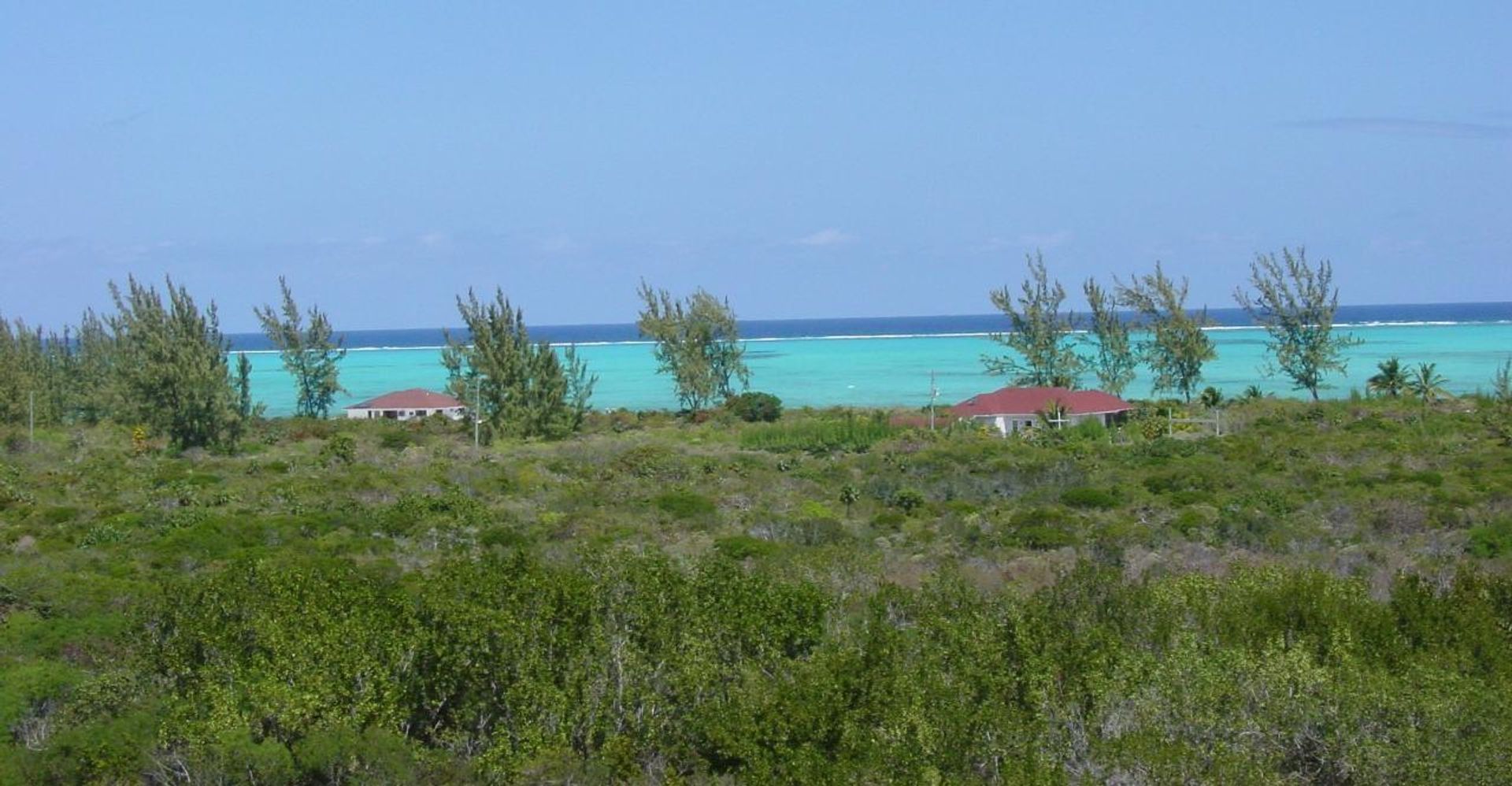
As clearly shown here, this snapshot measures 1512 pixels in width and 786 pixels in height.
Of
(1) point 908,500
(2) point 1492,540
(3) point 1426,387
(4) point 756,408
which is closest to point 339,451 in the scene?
(1) point 908,500

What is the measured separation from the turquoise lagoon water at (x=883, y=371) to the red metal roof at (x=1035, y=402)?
24401 millimetres

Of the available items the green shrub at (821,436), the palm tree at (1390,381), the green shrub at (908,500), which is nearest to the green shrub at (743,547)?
the green shrub at (908,500)

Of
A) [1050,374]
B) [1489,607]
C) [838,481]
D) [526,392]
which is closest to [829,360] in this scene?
[1050,374]

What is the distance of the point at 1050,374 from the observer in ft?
213

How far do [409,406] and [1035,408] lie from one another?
30.8m

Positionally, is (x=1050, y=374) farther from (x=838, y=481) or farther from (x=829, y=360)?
(x=829, y=360)

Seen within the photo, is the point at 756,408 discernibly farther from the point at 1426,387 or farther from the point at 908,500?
the point at 908,500

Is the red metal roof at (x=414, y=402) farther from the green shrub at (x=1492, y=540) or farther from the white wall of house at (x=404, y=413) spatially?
the green shrub at (x=1492, y=540)

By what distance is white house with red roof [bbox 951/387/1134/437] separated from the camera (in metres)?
52.1

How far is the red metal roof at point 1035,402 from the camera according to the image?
174 feet

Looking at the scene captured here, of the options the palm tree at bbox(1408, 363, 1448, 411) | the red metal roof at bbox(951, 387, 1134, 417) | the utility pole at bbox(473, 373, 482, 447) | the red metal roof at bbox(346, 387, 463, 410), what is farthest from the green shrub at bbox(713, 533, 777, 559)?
the red metal roof at bbox(346, 387, 463, 410)

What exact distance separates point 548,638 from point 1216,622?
7341mm

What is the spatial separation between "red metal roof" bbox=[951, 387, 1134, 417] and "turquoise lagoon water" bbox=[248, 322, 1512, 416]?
24.4 metres

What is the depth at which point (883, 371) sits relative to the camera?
130000mm
